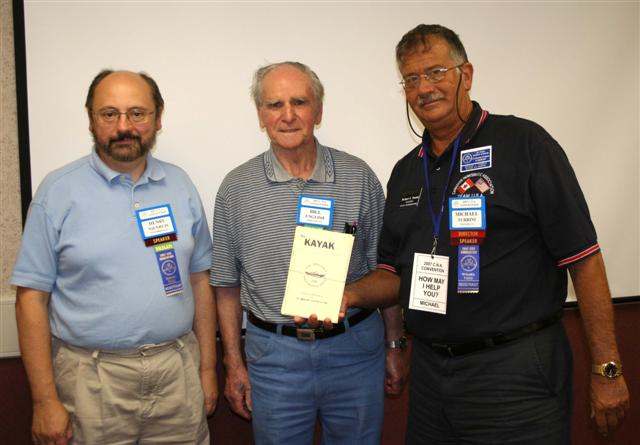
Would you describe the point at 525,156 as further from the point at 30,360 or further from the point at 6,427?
the point at 6,427

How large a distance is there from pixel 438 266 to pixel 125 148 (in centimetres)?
128

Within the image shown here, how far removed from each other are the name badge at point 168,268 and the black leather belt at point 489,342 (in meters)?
1.04

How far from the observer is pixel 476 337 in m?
1.87

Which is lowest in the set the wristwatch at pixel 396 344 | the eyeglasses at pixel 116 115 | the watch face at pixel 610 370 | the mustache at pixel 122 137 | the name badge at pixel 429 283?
the wristwatch at pixel 396 344

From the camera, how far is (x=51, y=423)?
1951 millimetres

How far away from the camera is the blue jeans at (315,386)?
212 centimetres

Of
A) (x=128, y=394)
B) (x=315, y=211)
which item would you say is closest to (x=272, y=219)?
(x=315, y=211)

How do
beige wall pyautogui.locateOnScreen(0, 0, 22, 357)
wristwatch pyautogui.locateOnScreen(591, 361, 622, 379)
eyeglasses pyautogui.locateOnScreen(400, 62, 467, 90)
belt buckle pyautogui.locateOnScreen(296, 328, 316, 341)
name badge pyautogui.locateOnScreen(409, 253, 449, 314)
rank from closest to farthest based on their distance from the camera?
wristwatch pyautogui.locateOnScreen(591, 361, 622, 379) → name badge pyautogui.locateOnScreen(409, 253, 449, 314) → eyeglasses pyautogui.locateOnScreen(400, 62, 467, 90) → belt buckle pyautogui.locateOnScreen(296, 328, 316, 341) → beige wall pyautogui.locateOnScreen(0, 0, 22, 357)

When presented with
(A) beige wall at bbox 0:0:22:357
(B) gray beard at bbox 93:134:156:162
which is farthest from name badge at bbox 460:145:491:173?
(A) beige wall at bbox 0:0:22:357

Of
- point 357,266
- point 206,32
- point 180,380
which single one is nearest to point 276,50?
point 206,32

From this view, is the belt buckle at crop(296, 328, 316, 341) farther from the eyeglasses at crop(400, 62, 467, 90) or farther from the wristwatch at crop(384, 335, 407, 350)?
the eyeglasses at crop(400, 62, 467, 90)

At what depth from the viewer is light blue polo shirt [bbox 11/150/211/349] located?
6.42ft

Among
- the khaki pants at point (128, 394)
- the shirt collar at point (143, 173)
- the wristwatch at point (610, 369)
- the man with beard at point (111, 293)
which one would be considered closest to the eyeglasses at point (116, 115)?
the man with beard at point (111, 293)

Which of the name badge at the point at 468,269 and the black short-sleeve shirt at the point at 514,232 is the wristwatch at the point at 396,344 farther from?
the name badge at the point at 468,269
